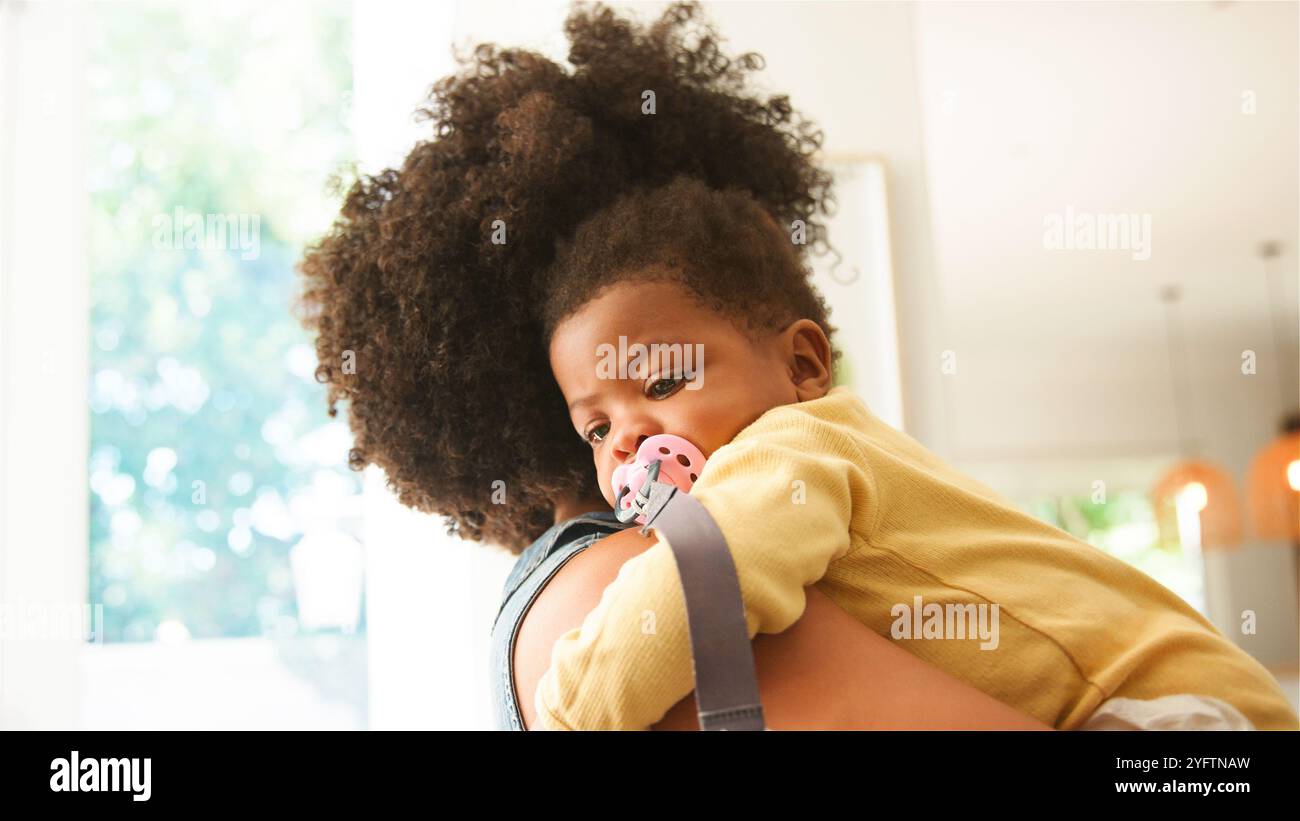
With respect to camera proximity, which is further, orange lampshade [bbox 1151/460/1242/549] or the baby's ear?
orange lampshade [bbox 1151/460/1242/549]

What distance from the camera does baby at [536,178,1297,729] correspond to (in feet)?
2.01

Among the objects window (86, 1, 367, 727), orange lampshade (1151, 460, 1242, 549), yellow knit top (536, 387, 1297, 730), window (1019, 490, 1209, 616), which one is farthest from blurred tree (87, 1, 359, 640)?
orange lampshade (1151, 460, 1242, 549)

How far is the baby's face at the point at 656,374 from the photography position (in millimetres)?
861

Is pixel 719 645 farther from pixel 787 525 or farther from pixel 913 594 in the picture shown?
pixel 913 594

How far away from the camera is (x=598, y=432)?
93 centimetres

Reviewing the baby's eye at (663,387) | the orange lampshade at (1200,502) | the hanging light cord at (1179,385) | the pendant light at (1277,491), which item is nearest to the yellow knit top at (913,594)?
the baby's eye at (663,387)

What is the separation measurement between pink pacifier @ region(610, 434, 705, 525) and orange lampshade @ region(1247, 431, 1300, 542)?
4.04m

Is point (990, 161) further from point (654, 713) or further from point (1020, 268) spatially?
point (654, 713)

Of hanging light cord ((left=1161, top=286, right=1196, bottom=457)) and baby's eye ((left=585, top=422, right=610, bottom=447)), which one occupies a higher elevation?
hanging light cord ((left=1161, top=286, right=1196, bottom=457))

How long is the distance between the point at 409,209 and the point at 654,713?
63 cm

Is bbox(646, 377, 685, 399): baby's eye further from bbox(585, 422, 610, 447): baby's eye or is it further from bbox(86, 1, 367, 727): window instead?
bbox(86, 1, 367, 727): window

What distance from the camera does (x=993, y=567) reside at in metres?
0.74

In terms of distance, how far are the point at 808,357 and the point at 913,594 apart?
0.33m

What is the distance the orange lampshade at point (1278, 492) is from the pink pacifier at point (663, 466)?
4.04 meters
